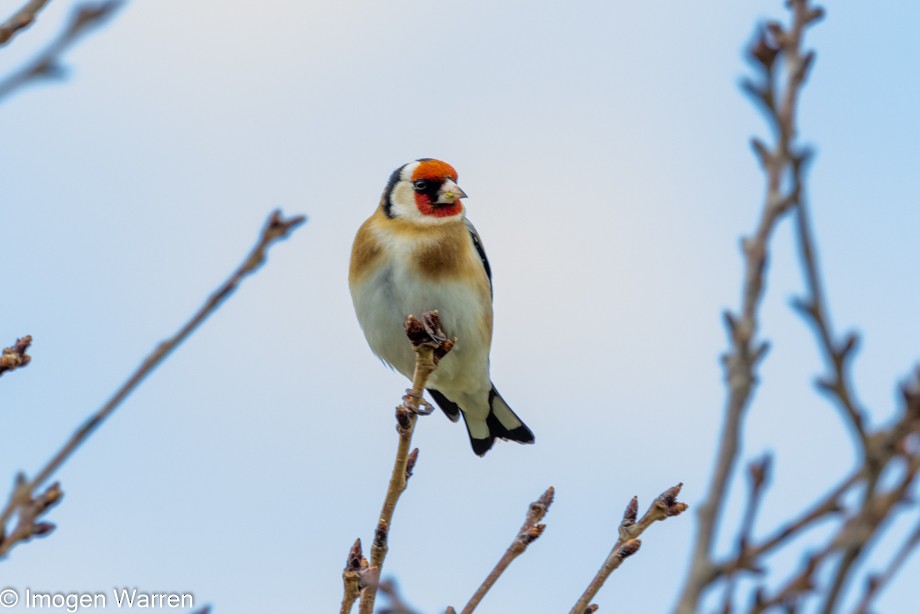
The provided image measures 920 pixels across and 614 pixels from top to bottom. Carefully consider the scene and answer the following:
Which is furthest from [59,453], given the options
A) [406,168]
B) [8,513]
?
[406,168]

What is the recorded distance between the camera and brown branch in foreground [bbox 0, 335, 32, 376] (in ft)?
8.86

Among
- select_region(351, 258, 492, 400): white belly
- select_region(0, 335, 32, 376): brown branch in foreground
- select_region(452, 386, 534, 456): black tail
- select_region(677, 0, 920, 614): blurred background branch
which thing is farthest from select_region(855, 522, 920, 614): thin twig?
select_region(452, 386, 534, 456): black tail

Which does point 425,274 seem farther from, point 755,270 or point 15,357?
point 755,270

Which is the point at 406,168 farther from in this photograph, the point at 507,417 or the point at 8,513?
the point at 8,513

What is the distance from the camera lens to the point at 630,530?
10.3 ft

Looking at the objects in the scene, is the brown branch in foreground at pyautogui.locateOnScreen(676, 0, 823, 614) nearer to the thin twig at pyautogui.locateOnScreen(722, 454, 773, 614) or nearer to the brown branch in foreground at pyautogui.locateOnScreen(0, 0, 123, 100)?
the thin twig at pyautogui.locateOnScreen(722, 454, 773, 614)

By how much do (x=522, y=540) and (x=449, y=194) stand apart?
145 inches

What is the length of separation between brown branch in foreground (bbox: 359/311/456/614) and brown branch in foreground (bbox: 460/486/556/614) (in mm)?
254

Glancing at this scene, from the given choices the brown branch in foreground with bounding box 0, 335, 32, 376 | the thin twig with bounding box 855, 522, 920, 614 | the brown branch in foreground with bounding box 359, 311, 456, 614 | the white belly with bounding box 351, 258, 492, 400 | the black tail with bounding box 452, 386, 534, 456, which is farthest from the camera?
the black tail with bounding box 452, 386, 534, 456

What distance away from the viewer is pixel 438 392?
7.39 m

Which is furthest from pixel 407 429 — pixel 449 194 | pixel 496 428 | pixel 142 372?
pixel 496 428

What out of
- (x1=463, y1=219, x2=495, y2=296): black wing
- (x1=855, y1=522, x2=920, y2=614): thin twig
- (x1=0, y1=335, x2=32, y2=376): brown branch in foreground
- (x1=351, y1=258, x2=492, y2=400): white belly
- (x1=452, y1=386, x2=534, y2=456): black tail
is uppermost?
(x1=463, y1=219, x2=495, y2=296): black wing

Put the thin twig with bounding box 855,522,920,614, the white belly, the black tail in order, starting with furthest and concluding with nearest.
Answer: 1. the black tail
2. the white belly
3. the thin twig with bounding box 855,522,920,614

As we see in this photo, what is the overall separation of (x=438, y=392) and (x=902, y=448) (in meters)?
6.01
